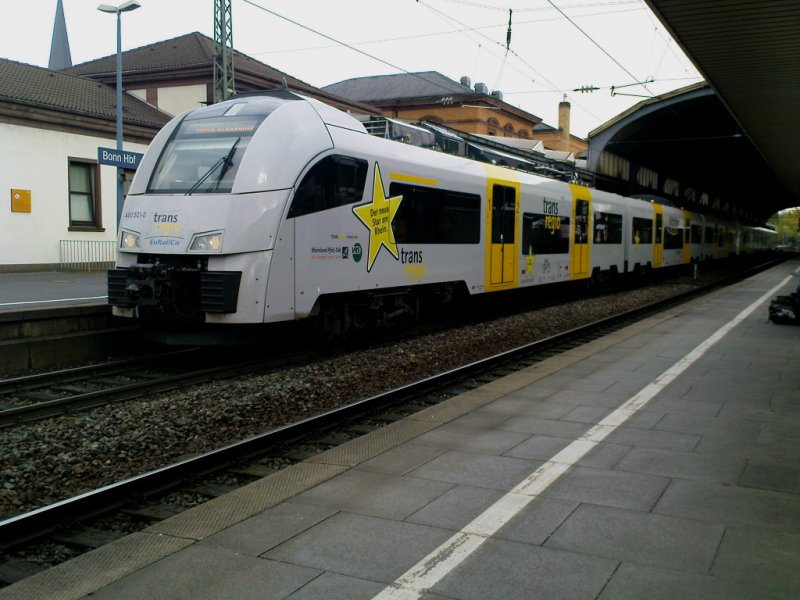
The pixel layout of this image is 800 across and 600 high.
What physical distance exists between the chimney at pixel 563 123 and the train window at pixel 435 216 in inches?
2109

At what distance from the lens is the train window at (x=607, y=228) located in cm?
2050

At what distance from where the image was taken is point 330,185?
966cm

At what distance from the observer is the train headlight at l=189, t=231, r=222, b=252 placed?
8.59 m

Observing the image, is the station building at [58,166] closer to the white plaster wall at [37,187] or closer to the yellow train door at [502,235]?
the white plaster wall at [37,187]

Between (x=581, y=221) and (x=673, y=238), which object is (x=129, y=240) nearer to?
(x=581, y=221)

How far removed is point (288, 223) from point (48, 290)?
763 cm

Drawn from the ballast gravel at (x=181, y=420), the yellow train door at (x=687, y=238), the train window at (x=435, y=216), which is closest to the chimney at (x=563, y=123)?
the yellow train door at (x=687, y=238)

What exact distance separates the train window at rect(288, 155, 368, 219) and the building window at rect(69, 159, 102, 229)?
14.8m

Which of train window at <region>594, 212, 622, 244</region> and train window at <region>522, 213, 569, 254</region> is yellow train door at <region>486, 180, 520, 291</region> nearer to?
train window at <region>522, 213, 569, 254</region>

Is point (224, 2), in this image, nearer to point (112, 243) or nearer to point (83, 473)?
point (112, 243)

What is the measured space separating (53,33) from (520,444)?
69780 mm

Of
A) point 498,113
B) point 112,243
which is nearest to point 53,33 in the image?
point 498,113

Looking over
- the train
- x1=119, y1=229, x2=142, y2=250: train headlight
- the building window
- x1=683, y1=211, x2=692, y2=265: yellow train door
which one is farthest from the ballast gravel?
x1=683, y1=211, x2=692, y2=265: yellow train door

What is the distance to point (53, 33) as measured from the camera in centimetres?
6406
